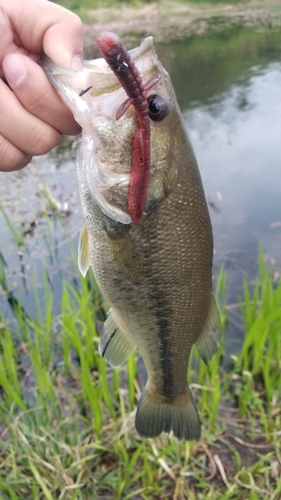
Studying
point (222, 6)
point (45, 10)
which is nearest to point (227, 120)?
point (45, 10)

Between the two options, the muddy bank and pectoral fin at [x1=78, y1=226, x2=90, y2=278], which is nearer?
pectoral fin at [x1=78, y1=226, x2=90, y2=278]

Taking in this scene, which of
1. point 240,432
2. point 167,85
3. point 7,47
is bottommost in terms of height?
point 240,432

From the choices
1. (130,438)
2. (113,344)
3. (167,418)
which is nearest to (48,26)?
(113,344)

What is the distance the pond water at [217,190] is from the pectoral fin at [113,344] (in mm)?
1384

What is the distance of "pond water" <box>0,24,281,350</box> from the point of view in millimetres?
4293

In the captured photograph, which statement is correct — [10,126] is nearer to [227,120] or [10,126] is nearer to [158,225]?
[158,225]

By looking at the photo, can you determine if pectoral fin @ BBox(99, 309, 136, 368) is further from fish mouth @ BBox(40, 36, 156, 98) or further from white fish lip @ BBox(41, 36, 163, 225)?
fish mouth @ BBox(40, 36, 156, 98)

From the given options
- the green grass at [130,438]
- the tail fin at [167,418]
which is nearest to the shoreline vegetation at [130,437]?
the green grass at [130,438]

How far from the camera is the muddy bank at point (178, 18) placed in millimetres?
16002

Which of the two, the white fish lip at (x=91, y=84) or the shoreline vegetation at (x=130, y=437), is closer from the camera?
the white fish lip at (x=91, y=84)

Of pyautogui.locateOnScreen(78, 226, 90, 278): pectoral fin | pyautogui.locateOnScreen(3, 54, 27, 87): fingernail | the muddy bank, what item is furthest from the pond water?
the muddy bank

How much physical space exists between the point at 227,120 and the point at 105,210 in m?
6.74

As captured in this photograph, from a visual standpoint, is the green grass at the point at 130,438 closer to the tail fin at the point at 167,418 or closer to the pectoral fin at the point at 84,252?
the tail fin at the point at 167,418

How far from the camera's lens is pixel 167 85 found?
128cm
